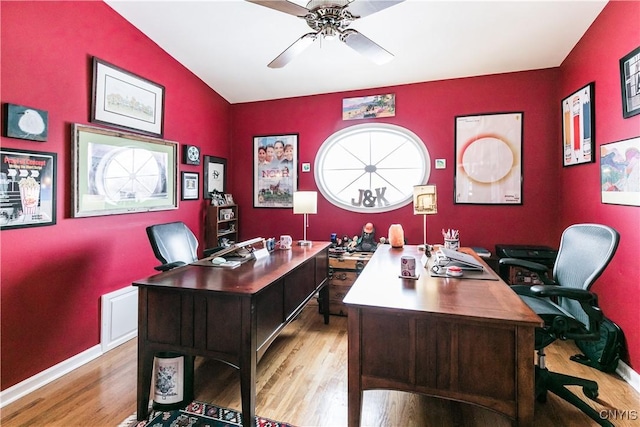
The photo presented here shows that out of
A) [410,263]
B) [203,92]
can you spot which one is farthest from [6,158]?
[410,263]

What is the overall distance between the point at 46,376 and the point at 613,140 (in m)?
4.28

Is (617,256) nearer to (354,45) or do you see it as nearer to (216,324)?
(354,45)

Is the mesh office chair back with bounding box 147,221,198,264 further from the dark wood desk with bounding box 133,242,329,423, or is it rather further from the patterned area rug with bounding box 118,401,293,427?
the patterned area rug with bounding box 118,401,293,427

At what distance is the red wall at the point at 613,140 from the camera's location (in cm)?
208

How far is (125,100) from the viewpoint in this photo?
273 cm

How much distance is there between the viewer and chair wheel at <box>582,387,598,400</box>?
1.89 meters

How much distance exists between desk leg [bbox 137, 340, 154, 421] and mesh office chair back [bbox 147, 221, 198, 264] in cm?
74

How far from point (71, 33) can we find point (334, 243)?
2954 millimetres

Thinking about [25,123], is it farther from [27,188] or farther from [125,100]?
[125,100]

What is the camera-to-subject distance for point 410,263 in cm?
180

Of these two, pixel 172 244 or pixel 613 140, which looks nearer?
pixel 613 140

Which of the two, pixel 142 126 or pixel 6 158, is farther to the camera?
pixel 142 126

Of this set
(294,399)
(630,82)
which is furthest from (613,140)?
(294,399)

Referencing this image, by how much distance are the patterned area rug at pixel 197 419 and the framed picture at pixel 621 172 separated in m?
2.58
